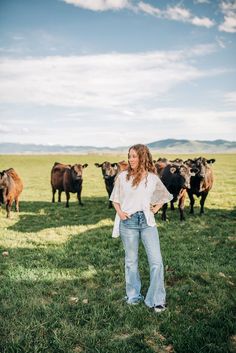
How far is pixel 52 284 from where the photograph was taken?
7.26 meters

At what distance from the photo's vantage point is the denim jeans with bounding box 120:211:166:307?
5.92 meters

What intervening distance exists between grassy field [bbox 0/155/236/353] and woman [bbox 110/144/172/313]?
672 mm

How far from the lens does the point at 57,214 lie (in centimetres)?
1562

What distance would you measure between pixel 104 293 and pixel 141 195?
223 centimetres

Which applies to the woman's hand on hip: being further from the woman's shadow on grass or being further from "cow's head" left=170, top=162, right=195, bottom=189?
"cow's head" left=170, top=162, right=195, bottom=189

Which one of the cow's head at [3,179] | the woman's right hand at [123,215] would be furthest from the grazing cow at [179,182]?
the woman's right hand at [123,215]

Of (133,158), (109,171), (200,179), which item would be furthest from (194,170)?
(133,158)

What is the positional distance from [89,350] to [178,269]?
368 centimetres

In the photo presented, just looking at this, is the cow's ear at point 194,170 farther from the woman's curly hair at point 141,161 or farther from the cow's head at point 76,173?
the woman's curly hair at point 141,161

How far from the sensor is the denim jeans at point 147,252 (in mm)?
5918

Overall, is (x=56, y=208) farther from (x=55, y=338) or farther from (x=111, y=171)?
(x=55, y=338)

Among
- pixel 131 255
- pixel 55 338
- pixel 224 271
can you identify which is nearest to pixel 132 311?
pixel 131 255

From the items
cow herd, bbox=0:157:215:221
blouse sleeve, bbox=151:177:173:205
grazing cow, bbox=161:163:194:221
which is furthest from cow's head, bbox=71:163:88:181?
blouse sleeve, bbox=151:177:173:205

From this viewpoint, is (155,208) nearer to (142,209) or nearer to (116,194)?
(142,209)
